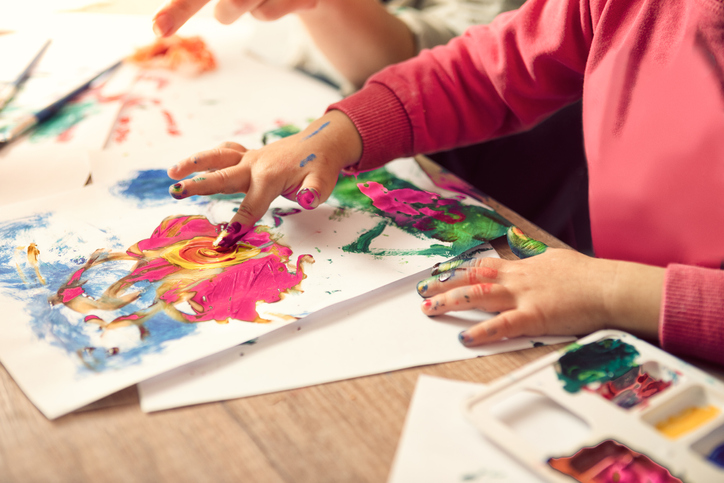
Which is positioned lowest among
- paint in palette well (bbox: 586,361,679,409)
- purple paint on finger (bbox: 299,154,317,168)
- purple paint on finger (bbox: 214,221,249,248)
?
paint in palette well (bbox: 586,361,679,409)

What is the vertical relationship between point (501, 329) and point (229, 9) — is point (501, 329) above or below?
below

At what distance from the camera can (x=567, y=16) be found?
24.0 inches

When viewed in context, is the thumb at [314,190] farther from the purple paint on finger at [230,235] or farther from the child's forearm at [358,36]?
the child's forearm at [358,36]

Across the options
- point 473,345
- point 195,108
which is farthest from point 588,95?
point 195,108

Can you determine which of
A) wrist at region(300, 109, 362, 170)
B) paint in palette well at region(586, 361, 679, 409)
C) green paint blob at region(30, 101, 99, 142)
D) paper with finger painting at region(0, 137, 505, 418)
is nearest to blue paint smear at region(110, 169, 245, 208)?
paper with finger painting at region(0, 137, 505, 418)

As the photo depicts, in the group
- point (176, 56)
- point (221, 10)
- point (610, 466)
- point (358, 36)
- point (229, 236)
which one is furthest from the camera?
point (176, 56)

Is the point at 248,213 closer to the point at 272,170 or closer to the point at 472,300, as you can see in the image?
the point at 272,170

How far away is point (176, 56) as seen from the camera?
99 cm

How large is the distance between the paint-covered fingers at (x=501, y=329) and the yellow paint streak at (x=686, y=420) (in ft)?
0.37

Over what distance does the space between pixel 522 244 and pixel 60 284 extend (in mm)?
440

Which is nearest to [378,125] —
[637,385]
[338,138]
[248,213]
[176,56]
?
[338,138]

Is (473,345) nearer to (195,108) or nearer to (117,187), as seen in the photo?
(117,187)

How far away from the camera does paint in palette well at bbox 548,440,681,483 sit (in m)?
0.33

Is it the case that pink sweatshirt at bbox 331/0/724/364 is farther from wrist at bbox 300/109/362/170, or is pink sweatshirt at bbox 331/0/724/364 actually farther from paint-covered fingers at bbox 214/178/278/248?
paint-covered fingers at bbox 214/178/278/248
